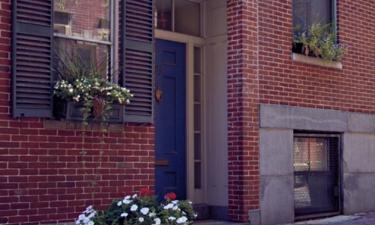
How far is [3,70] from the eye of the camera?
665 cm

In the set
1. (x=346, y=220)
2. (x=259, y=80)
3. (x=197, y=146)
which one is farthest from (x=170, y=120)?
(x=346, y=220)

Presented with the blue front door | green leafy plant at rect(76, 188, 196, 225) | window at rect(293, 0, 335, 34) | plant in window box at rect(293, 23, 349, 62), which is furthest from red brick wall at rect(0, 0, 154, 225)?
window at rect(293, 0, 335, 34)

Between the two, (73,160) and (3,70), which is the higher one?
(3,70)

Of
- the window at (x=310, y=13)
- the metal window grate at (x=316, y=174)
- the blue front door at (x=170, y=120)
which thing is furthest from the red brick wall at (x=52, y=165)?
the window at (x=310, y=13)

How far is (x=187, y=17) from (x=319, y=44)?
2343 millimetres

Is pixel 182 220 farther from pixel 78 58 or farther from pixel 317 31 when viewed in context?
pixel 317 31

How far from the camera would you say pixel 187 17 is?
10094mm

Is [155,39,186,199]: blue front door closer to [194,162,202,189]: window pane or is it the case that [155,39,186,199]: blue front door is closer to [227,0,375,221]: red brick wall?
[194,162,202,189]: window pane

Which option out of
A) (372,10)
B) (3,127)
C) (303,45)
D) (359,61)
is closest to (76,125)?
(3,127)

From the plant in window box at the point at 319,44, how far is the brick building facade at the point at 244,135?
17cm

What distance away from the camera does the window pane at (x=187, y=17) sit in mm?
9953

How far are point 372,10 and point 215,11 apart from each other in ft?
12.0

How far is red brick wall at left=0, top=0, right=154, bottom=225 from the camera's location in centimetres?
666

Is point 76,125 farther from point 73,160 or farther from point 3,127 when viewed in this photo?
point 3,127
